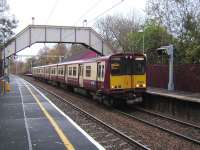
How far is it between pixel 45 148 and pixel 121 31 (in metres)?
53.8

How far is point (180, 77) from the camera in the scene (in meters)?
24.3

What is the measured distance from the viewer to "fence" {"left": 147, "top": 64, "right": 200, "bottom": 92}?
2275cm

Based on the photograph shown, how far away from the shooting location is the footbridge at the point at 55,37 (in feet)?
139

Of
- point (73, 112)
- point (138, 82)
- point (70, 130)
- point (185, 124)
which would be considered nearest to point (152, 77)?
point (138, 82)

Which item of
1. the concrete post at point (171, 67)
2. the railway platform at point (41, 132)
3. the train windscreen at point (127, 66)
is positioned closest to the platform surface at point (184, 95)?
the train windscreen at point (127, 66)

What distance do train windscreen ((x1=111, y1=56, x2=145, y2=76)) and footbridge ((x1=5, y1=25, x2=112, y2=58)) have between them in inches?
903

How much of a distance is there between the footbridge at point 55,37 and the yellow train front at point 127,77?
22.9 m

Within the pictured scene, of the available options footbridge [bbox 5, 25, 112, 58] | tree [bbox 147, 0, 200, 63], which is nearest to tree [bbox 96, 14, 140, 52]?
footbridge [bbox 5, 25, 112, 58]

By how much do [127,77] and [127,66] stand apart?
21.7 inches

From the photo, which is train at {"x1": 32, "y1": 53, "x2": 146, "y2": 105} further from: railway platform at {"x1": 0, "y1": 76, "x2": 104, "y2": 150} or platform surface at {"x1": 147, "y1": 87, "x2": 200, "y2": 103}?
railway platform at {"x1": 0, "y1": 76, "x2": 104, "y2": 150}

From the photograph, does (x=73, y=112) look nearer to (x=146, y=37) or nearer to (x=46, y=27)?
(x=146, y=37)

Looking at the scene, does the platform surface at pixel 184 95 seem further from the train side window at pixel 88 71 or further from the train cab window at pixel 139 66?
the train side window at pixel 88 71

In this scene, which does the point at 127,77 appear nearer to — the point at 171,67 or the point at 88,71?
the point at 88,71

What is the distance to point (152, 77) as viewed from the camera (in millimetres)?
29156
